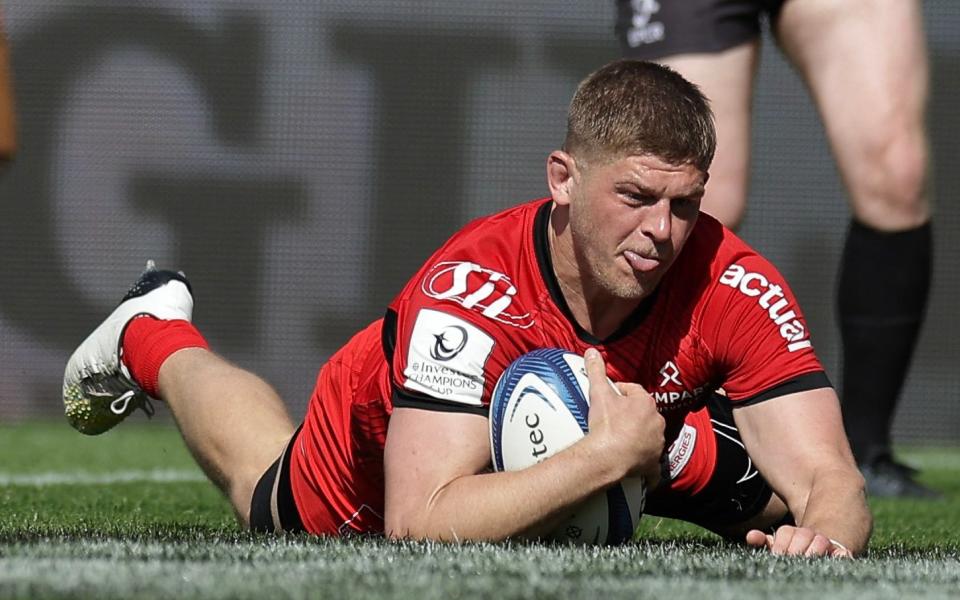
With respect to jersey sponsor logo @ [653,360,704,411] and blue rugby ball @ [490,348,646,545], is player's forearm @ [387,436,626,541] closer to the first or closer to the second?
blue rugby ball @ [490,348,646,545]

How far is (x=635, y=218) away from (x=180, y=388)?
4.05 ft

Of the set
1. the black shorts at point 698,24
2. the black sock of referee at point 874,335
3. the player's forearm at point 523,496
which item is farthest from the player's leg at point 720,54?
the player's forearm at point 523,496

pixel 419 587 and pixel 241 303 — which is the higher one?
pixel 419 587

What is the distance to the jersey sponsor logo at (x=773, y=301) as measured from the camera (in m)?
2.52

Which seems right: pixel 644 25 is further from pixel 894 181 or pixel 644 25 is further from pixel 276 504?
pixel 276 504

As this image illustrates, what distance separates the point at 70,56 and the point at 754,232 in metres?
3.06

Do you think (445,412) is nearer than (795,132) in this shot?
Yes

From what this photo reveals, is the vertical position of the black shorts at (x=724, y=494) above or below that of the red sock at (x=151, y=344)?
below

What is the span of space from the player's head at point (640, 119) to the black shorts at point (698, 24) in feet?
4.42

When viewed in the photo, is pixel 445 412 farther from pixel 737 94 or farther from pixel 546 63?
pixel 546 63

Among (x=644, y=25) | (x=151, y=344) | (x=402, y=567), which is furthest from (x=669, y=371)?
(x=644, y=25)

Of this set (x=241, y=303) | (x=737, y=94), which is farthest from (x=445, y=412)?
(x=241, y=303)

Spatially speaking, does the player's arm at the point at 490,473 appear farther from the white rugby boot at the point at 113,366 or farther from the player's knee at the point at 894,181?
the player's knee at the point at 894,181

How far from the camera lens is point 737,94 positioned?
381cm
